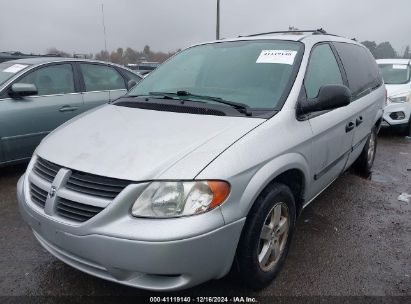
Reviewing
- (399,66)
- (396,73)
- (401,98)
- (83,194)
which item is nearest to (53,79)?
(83,194)

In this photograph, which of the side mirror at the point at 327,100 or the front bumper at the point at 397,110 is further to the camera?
the front bumper at the point at 397,110

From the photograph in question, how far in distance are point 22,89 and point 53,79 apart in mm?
627

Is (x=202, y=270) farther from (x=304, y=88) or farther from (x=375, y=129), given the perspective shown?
(x=375, y=129)

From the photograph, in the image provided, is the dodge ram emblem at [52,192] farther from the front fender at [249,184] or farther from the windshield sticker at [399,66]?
the windshield sticker at [399,66]

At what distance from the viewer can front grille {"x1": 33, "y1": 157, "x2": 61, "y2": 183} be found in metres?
2.23

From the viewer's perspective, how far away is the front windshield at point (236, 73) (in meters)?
2.75

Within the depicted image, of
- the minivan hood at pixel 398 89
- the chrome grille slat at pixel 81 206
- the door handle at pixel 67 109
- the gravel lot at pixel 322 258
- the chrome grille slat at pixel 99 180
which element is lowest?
the gravel lot at pixel 322 258

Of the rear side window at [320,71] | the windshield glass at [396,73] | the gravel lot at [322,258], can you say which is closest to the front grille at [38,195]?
the gravel lot at [322,258]

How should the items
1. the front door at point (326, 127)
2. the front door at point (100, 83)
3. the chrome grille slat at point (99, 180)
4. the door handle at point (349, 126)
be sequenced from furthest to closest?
the front door at point (100, 83), the door handle at point (349, 126), the front door at point (326, 127), the chrome grille slat at point (99, 180)

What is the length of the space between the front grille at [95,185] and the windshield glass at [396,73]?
26.2 feet

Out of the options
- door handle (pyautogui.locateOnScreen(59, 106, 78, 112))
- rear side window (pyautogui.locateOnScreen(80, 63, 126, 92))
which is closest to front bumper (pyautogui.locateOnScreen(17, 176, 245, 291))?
door handle (pyautogui.locateOnScreen(59, 106, 78, 112))

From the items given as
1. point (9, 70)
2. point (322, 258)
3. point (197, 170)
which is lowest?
point (322, 258)

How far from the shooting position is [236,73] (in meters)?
2.99

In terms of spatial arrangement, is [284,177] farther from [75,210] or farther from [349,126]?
[75,210]
